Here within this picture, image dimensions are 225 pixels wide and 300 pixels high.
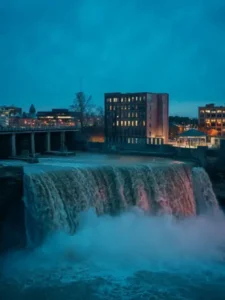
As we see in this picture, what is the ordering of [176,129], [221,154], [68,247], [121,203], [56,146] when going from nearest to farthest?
1. [68,247]
2. [121,203]
3. [221,154]
4. [56,146]
5. [176,129]

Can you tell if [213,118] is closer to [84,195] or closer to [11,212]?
[84,195]

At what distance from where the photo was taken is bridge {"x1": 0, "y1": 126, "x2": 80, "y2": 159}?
32094mm

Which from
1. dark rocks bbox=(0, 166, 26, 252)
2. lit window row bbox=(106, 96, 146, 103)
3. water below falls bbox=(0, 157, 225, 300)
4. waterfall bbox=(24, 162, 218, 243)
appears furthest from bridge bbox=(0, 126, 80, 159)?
lit window row bbox=(106, 96, 146, 103)

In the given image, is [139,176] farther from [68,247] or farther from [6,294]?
[6,294]

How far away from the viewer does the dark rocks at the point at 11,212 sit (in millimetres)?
18688

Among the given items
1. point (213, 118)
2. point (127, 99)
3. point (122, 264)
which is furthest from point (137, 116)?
point (122, 264)

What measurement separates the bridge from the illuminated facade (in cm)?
4959

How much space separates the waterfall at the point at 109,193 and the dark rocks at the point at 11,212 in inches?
12.6

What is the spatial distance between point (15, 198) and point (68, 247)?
3.43 meters

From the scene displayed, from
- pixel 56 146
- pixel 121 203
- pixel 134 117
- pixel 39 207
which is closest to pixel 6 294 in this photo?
pixel 39 207

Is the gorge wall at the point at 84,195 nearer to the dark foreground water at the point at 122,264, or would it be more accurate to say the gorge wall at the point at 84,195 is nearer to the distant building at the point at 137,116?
the dark foreground water at the point at 122,264

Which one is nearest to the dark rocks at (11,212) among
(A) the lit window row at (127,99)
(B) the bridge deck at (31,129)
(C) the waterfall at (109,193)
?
(C) the waterfall at (109,193)

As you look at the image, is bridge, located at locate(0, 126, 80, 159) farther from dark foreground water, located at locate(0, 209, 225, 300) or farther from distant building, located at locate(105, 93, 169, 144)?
distant building, located at locate(105, 93, 169, 144)

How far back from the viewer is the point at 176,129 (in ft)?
252
